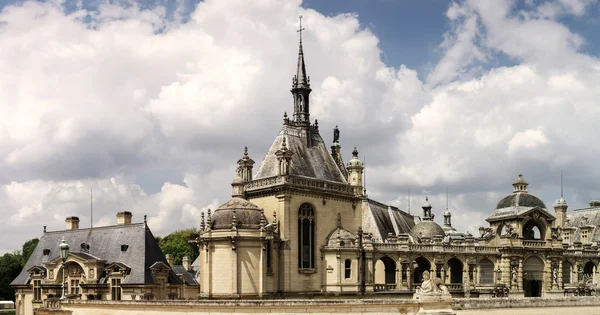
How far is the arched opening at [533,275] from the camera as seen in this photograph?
67.4m

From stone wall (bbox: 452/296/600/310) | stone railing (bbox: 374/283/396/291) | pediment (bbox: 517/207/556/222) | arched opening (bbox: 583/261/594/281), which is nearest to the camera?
stone wall (bbox: 452/296/600/310)

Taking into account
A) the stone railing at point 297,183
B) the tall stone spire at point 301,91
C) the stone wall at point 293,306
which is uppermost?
the tall stone spire at point 301,91

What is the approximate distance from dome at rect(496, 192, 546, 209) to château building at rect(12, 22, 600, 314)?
111mm

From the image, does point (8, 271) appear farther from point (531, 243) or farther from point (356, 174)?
point (531, 243)

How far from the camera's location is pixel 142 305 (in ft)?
135

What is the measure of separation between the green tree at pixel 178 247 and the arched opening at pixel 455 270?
3620 cm

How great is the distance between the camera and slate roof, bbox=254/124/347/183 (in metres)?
56.7

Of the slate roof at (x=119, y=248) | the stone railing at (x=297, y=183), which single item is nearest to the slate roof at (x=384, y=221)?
the stone railing at (x=297, y=183)

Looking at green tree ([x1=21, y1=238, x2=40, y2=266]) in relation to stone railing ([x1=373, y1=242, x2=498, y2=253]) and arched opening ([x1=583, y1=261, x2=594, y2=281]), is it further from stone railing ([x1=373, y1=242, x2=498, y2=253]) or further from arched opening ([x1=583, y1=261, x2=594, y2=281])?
arched opening ([x1=583, y1=261, x2=594, y2=281])

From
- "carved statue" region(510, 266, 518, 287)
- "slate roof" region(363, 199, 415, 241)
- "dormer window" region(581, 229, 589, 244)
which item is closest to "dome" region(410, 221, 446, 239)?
"slate roof" region(363, 199, 415, 241)

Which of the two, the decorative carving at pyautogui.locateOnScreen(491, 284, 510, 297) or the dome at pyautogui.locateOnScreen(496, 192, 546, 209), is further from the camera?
the dome at pyautogui.locateOnScreen(496, 192, 546, 209)

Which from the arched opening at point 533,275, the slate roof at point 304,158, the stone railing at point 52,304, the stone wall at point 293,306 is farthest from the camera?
the arched opening at point 533,275

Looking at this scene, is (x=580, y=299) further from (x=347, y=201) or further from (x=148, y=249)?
(x=148, y=249)

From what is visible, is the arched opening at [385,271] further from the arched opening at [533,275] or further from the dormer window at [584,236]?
the dormer window at [584,236]
